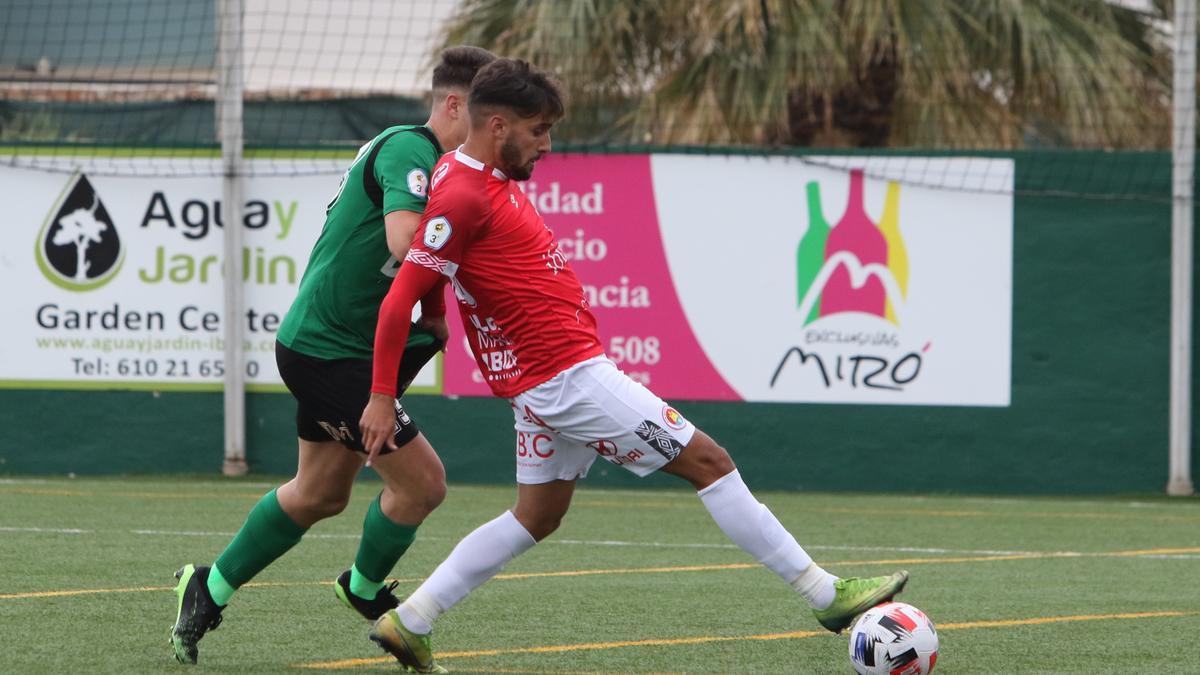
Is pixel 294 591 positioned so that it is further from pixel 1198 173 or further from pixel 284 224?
pixel 1198 173

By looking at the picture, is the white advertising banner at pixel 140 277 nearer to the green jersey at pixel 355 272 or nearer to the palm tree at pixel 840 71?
the palm tree at pixel 840 71

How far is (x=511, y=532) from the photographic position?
5.73m

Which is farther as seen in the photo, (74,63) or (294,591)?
(74,63)

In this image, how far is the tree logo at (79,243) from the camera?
1411 cm

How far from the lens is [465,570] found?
5.68 meters

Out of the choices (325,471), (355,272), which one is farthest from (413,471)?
(355,272)

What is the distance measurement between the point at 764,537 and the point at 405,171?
1618 mm

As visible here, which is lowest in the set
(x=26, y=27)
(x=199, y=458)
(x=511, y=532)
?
(x=199, y=458)

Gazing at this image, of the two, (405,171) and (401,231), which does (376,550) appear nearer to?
(401,231)

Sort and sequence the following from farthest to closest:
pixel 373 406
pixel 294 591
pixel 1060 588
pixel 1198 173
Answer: pixel 1198 173
pixel 1060 588
pixel 294 591
pixel 373 406

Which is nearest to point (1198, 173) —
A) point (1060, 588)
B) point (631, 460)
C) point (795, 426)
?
point (795, 426)

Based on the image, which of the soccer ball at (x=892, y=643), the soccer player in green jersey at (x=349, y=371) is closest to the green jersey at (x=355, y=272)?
the soccer player in green jersey at (x=349, y=371)

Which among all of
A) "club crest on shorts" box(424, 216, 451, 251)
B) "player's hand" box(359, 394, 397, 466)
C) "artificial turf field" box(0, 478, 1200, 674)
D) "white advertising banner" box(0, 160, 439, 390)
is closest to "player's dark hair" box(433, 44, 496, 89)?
"club crest on shorts" box(424, 216, 451, 251)

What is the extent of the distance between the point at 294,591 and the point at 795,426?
6802 mm
